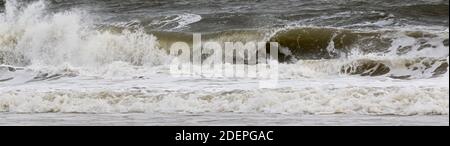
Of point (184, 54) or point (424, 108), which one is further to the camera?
point (184, 54)

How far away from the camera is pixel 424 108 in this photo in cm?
820

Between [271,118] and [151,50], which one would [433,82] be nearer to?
[271,118]

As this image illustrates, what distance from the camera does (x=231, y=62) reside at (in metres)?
12.2

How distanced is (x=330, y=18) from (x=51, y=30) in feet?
16.4

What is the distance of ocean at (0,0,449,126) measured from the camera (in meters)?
8.48

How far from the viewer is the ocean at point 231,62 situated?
848cm

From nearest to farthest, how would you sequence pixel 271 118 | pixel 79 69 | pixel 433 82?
pixel 271 118
pixel 433 82
pixel 79 69

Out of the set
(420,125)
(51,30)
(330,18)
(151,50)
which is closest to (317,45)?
(330,18)

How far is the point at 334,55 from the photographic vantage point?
42.0 feet

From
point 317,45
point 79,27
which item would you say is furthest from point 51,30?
point 317,45
